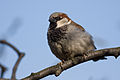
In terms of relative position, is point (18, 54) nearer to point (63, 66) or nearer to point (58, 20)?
point (63, 66)

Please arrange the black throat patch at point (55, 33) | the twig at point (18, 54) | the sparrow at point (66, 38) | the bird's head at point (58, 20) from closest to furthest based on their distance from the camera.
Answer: the twig at point (18, 54) → the sparrow at point (66, 38) → the black throat patch at point (55, 33) → the bird's head at point (58, 20)

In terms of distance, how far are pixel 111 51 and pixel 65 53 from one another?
1136mm

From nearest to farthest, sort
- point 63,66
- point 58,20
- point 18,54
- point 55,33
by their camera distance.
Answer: point 63,66
point 18,54
point 55,33
point 58,20

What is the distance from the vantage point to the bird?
370 centimetres

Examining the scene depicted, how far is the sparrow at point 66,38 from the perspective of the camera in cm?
370

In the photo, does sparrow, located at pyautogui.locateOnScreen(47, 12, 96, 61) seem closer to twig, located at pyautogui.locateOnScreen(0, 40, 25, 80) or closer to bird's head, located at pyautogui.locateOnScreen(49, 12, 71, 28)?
bird's head, located at pyautogui.locateOnScreen(49, 12, 71, 28)

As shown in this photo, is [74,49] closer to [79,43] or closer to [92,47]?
[79,43]

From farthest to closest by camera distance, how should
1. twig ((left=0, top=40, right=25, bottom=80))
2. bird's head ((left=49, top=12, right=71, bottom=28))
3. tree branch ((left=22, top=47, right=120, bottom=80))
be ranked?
bird's head ((left=49, top=12, right=71, bottom=28))
twig ((left=0, top=40, right=25, bottom=80))
tree branch ((left=22, top=47, right=120, bottom=80))

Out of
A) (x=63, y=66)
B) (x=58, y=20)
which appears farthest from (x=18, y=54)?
(x=58, y=20)

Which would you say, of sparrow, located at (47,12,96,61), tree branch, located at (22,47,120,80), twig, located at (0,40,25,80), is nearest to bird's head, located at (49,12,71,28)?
sparrow, located at (47,12,96,61)

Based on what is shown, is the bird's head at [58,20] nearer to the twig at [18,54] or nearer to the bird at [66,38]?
the bird at [66,38]

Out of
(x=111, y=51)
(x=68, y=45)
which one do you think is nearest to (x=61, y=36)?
(x=68, y=45)

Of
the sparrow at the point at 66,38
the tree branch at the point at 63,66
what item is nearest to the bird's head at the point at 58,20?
the sparrow at the point at 66,38

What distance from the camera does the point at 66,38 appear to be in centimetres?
373
